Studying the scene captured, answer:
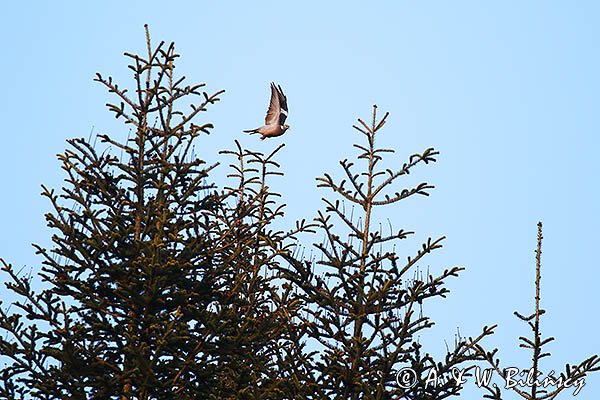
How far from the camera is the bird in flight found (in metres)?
21.3

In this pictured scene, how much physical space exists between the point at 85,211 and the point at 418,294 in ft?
15.2

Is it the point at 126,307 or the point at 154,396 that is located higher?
the point at 126,307

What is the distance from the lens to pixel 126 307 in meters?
14.8

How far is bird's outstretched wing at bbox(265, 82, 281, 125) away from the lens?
2141 cm

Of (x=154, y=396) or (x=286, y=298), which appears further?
(x=286, y=298)

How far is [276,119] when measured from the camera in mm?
21406

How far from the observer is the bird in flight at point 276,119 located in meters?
21.3

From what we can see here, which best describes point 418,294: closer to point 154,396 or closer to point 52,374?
point 154,396

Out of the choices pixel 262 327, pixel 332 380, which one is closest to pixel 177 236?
pixel 262 327

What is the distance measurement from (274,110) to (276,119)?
0.20m

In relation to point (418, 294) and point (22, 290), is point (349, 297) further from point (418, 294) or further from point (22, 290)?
point (22, 290)

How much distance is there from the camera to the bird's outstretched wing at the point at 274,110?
70.2 ft

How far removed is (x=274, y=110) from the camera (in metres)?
21.5

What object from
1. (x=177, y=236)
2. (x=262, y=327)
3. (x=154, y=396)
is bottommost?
(x=154, y=396)
